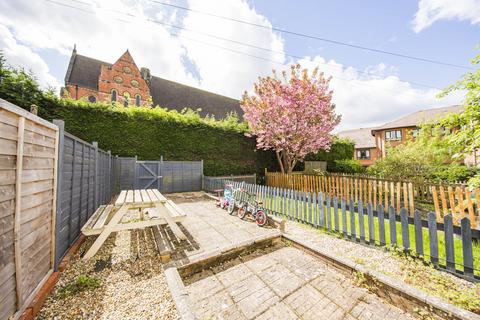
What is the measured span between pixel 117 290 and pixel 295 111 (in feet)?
33.7

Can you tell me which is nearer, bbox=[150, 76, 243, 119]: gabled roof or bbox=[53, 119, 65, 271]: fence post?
bbox=[53, 119, 65, 271]: fence post

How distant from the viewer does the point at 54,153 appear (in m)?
2.57

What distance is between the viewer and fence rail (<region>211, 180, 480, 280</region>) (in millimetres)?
2812

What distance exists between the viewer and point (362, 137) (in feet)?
113

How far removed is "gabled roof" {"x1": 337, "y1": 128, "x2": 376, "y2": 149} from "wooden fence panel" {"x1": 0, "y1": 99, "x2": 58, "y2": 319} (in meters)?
35.2

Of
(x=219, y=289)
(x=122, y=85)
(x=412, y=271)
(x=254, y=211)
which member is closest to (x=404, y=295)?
(x=412, y=271)

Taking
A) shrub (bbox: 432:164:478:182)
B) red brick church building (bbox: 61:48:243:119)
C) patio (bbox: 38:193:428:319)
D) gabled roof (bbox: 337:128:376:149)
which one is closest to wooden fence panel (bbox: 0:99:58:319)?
patio (bbox: 38:193:428:319)

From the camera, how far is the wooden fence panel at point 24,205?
1.60 metres

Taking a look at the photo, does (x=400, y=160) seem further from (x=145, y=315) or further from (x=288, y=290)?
(x=145, y=315)

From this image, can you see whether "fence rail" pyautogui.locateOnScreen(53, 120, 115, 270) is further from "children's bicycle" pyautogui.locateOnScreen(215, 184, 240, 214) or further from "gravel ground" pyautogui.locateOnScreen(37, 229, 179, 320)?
"children's bicycle" pyautogui.locateOnScreen(215, 184, 240, 214)

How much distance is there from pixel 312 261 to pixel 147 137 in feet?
34.1

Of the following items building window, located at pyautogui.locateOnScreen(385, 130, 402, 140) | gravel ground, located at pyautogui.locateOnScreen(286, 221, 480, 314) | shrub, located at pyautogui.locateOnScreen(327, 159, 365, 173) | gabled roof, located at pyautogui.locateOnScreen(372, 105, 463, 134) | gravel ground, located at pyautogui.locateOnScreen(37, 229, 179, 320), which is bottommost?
gravel ground, located at pyautogui.locateOnScreen(286, 221, 480, 314)

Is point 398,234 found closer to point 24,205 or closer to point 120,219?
point 120,219


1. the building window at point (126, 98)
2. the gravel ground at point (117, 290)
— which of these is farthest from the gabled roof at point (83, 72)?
the gravel ground at point (117, 290)
